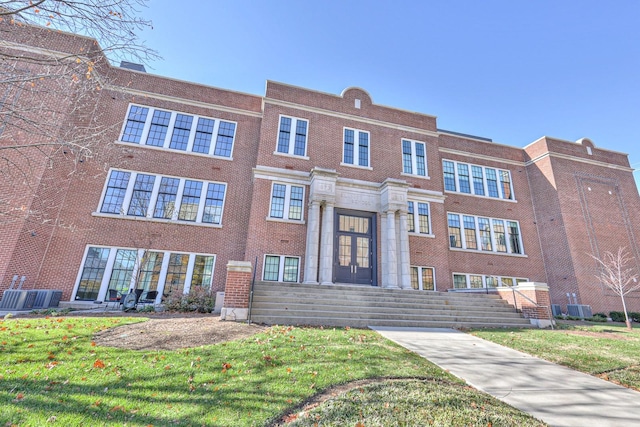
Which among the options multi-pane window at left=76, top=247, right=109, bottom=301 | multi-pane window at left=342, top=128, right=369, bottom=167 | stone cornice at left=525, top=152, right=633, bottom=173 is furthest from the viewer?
stone cornice at left=525, top=152, right=633, bottom=173

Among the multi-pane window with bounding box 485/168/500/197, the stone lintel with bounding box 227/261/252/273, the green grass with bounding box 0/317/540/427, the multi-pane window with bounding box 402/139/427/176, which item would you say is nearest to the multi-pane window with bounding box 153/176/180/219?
the stone lintel with bounding box 227/261/252/273

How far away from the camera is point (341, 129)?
1577cm

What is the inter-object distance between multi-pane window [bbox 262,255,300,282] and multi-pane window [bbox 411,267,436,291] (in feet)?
20.0

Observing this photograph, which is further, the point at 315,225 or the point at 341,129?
the point at 341,129

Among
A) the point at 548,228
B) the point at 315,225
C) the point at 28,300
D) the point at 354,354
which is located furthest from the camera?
the point at 548,228

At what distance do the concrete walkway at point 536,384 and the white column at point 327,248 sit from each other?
5519 mm

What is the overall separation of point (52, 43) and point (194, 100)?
5.99 m

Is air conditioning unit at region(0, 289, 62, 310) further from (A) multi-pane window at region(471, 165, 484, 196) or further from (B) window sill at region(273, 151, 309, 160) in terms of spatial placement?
(A) multi-pane window at region(471, 165, 484, 196)

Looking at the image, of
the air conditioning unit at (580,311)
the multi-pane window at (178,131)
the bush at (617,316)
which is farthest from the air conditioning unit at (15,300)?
the bush at (617,316)

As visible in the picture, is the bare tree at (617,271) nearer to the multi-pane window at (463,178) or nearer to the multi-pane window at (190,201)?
the multi-pane window at (463,178)

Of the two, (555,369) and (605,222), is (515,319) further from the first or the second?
(605,222)

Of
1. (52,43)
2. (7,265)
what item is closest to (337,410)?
(7,265)

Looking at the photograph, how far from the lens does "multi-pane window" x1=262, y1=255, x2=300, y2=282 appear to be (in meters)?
12.9

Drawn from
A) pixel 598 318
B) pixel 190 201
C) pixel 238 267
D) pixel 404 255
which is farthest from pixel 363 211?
pixel 598 318
